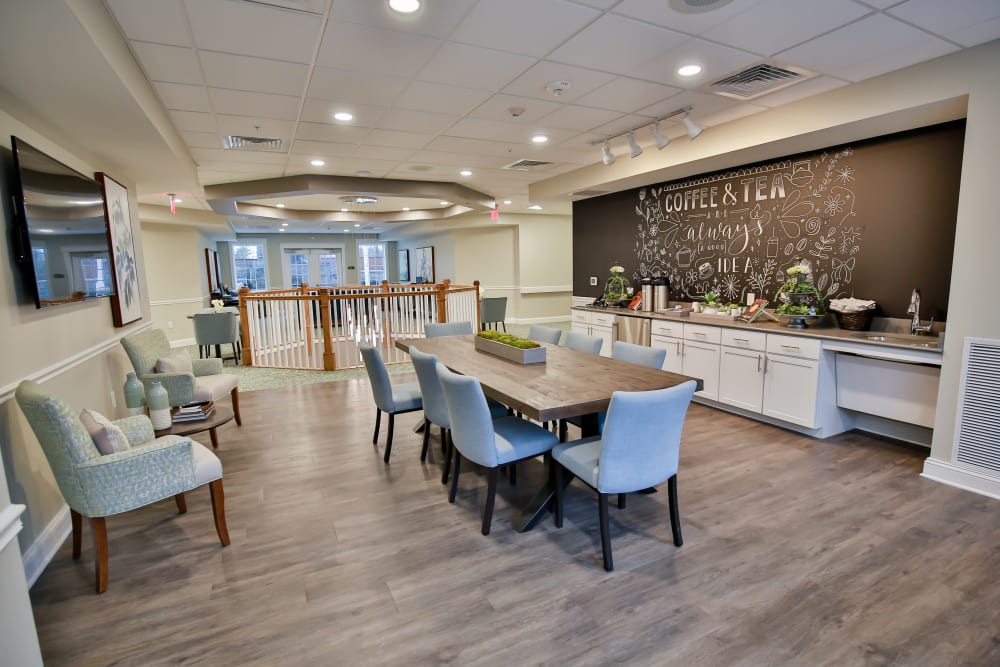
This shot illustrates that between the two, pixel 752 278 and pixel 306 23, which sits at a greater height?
pixel 306 23

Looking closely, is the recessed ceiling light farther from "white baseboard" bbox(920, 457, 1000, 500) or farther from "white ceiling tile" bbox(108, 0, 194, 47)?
"white baseboard" bbox(920, 457, 1000, 500)

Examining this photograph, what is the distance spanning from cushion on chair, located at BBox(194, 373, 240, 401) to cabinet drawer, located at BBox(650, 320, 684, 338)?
416cm

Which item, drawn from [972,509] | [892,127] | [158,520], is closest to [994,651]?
[972,509]

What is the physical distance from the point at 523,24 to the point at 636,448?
2.24m

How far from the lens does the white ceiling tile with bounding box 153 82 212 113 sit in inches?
126

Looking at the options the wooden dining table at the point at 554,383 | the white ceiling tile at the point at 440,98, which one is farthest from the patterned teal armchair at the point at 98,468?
the white ceiling tile at the point at 440,98

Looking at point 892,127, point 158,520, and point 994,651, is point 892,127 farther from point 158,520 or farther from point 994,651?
point 158,520

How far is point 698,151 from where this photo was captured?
449cm

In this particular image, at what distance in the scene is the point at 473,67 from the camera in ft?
9.90

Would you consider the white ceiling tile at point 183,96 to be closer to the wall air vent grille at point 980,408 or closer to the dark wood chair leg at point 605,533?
the dark wood chair leg at point 605,533

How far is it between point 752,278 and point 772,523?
113 inches

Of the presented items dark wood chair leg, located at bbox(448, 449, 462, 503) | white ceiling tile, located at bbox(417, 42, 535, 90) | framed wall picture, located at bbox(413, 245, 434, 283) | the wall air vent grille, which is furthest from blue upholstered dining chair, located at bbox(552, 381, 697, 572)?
framed wall picture, located at bbox(413, 245, 434, 283)

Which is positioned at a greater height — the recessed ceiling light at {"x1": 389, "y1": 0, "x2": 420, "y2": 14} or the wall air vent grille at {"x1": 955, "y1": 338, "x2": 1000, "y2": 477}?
the recessed ceiling light at {"x1": 389, "y1": 0, "x2": 420, "y2": 14}

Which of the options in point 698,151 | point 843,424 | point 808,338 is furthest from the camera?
point 698,151
